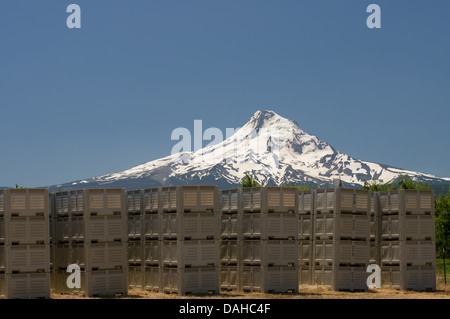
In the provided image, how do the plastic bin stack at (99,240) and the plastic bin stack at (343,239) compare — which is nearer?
the plastic bin stack at (99,240)

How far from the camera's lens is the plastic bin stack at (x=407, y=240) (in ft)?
86.7

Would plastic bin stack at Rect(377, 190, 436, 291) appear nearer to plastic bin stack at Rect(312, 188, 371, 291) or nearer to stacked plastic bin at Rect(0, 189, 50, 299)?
plastic bin stack at Rect(312, 188, 371, 291)

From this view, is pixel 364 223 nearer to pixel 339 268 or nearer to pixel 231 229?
pixel 339 268

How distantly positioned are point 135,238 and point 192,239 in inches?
128

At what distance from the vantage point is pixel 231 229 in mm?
25172

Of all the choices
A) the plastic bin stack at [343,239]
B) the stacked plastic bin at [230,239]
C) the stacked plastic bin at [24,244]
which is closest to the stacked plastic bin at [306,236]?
the plastic bin stack at [343,239]

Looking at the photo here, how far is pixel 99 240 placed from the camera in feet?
75.6

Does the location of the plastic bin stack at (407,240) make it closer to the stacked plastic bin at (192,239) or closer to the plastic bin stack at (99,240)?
the stacked plastic bin at (192,239)

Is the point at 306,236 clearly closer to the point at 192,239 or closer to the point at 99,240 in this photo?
the point at 192,239

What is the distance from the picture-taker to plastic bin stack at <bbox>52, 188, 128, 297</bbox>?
2291 cm

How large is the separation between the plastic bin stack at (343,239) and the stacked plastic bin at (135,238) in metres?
6.18

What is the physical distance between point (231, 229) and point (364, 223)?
464 cm

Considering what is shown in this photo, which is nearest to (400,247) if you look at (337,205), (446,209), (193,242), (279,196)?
(337,205)

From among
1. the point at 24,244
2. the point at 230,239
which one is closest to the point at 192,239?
the point at 230,239
